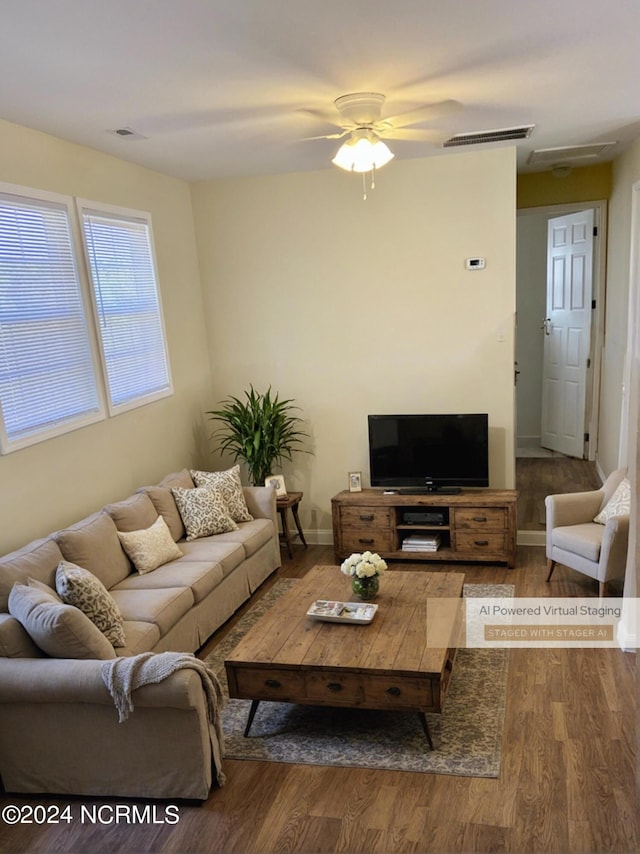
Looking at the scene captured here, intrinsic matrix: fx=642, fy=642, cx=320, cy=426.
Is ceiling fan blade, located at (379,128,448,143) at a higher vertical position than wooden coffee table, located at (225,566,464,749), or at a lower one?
higher

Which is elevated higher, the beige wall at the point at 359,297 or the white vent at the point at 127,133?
the white vent at the point at 127,133

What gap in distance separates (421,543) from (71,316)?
2910 mm

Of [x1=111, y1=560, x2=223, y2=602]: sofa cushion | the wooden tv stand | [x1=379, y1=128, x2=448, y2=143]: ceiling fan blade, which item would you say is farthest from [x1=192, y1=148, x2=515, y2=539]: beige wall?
[x1=111, y1=560, x2=223, y2=602]: sofa cushion

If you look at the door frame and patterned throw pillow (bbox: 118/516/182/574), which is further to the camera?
the door frame

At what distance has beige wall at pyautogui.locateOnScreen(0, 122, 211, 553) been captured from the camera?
3.45m

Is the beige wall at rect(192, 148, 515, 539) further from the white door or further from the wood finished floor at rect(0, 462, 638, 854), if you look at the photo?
the wood finished floor at rect(0, 462, 638, 854)

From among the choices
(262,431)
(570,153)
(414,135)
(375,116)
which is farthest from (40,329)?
(570,153)

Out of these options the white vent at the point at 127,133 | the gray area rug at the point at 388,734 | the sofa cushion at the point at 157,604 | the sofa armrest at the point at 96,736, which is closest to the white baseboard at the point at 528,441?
the gray area rug at the point at 388,734

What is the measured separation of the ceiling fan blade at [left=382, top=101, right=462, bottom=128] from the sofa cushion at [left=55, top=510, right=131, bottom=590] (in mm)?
2776

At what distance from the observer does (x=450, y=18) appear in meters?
2.33

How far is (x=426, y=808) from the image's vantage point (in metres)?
2.46

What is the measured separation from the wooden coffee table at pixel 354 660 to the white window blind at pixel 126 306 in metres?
2.03

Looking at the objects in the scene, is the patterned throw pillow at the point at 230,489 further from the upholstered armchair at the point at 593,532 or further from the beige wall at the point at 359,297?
the upholstered armchair at the point at 593,532

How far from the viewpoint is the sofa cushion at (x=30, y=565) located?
9.38 ft
